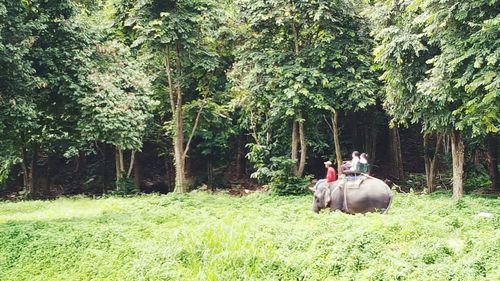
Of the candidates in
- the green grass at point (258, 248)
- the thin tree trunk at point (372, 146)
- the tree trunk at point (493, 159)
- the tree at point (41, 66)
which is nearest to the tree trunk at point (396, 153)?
the thin tree trunk at point (372, 146)

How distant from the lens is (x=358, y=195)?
1243cm

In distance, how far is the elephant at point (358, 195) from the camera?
1227 centimetres

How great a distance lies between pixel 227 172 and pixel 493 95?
68.0ft

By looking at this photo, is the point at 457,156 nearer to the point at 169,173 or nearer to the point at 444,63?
the point at 444,63

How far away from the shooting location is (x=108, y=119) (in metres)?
16.8

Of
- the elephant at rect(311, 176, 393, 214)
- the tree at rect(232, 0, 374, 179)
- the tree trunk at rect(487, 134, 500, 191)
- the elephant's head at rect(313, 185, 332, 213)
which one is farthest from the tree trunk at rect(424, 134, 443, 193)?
the elephant's head at rect(313, 185, 332, 213)

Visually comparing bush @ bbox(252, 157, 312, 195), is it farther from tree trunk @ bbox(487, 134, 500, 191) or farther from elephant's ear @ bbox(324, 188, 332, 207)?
tree trunk @ bbox(487, 134, 500, 191)

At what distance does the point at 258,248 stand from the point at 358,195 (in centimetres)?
482

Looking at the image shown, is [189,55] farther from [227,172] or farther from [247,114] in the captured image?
[227,172]

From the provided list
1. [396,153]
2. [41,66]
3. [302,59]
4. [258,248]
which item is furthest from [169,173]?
[258,248]

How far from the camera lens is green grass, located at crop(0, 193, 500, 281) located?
23.5 feet

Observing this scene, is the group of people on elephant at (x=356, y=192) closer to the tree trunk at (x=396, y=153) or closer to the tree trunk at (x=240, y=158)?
the tree trunk at (x=396, y=153)

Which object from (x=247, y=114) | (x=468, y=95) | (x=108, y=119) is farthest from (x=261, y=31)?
(x=468, y=95)

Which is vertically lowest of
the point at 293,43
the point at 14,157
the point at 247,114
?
the point at 14,157
